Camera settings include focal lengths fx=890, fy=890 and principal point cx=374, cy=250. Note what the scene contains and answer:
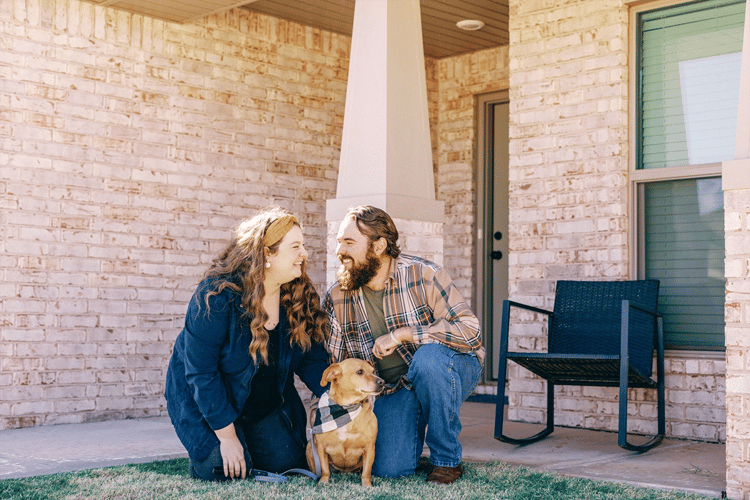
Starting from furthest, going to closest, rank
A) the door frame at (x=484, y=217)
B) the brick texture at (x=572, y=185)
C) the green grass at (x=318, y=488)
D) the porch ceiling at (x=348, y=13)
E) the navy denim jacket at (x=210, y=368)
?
the door frame at (x=484, y=217)
the porch ceiling at (x=348, y=13)
the brick texture at (x=572, y=185)
the navy denim jacket at (x=210, y=368)
the green grass at (x=318, y=488)

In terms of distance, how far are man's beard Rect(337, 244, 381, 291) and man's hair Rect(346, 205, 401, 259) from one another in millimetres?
67

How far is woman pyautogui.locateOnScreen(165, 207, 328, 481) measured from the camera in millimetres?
3318

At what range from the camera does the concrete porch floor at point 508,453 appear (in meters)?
3.75

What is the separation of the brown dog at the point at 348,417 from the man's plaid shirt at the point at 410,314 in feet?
1.05

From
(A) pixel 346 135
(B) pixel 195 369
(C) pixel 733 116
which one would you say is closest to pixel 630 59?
(C) pixel 733 116

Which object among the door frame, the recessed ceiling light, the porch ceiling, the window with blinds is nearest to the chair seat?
the window with blinds

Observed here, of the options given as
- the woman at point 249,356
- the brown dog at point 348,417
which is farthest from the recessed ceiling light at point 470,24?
the brown dog at point 348,417

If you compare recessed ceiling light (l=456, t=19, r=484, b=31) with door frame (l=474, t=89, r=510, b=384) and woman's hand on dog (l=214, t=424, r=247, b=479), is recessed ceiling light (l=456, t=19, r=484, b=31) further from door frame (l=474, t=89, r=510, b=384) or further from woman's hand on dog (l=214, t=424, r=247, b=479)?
woman's hand on dog (l=214, t=424, r=247, b=479)

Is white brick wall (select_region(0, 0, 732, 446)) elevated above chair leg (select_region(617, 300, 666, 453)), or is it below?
above

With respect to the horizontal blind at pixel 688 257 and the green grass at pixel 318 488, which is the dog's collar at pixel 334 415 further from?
the horizontal blind at pixel 688 257

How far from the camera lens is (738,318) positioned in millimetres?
3312

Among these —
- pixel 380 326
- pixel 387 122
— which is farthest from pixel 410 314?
pixel 387 122

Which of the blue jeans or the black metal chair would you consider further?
the black metal chair

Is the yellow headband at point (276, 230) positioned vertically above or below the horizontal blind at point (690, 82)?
below
